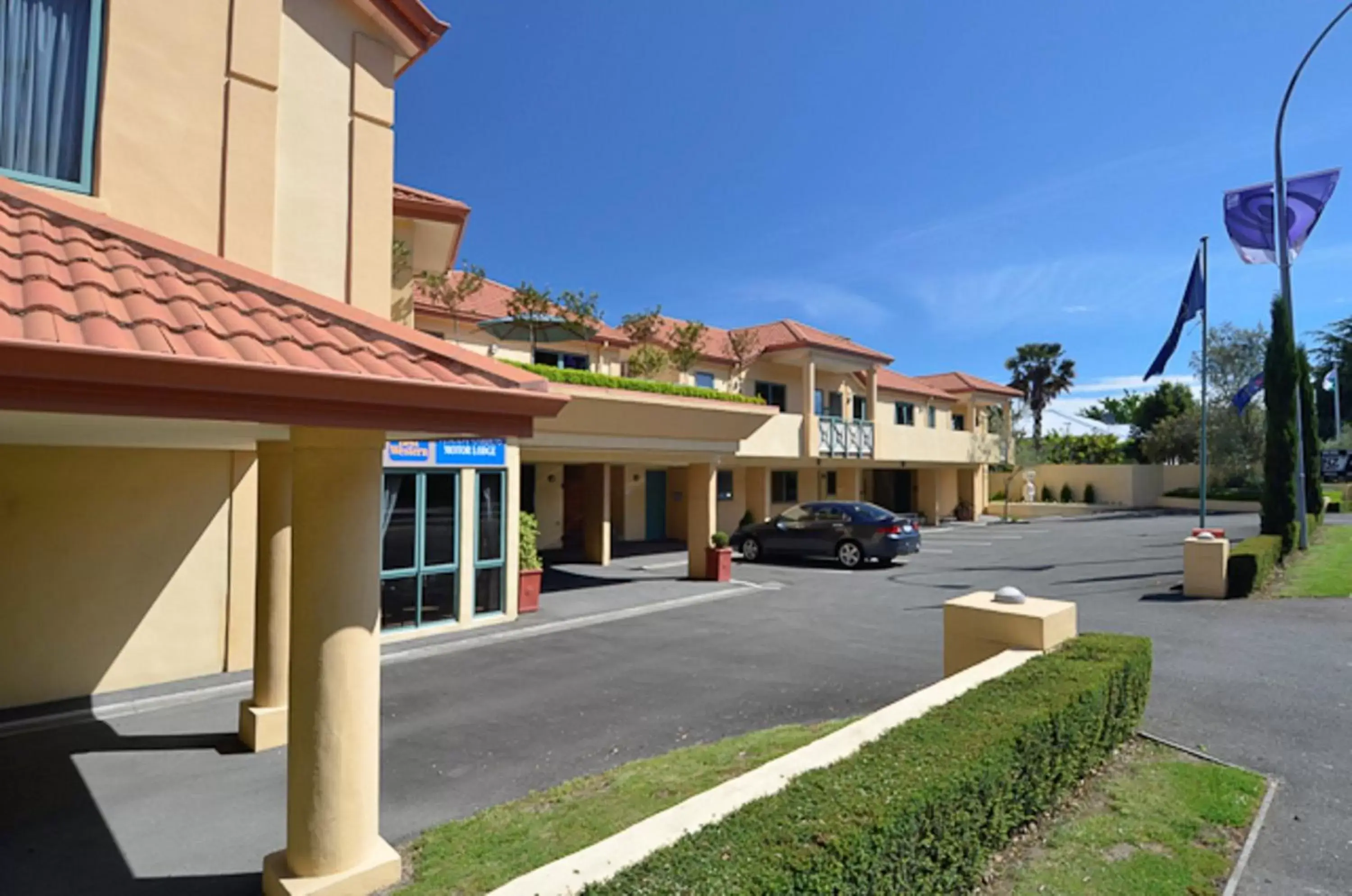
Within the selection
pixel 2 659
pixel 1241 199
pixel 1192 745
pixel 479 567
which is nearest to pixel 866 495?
pixel 1241 199

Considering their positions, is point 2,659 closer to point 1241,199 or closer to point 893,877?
point 893,877

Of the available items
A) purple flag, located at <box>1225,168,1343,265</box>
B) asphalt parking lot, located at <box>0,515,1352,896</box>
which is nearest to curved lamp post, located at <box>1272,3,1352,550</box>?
purple flag, located at <box>1225,168,1343,265</box>

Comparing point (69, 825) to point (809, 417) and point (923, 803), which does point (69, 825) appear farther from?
point (809, 417)

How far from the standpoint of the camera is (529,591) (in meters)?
12.5

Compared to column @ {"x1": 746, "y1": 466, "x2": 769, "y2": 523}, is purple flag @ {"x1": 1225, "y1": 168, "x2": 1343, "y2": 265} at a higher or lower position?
Answer: higher

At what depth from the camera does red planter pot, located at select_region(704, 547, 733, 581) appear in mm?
16047

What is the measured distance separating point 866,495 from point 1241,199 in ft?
69.9

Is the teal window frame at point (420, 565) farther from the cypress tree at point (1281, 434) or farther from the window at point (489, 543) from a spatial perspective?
the cypress tree at point (1281, 434)

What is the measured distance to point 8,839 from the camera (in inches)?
188

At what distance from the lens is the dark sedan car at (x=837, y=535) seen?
61.1 ft

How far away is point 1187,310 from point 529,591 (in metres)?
17.3

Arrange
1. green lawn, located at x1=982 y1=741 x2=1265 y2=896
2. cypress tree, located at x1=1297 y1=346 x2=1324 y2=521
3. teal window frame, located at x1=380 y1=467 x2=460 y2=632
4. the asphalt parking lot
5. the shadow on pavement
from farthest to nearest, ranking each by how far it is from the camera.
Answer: cypress tree, located at x1=1297 y1=346 x2=1324 y2=521 → teal window frame, located at x1=380 y1=467 x2=460 y2=632 → the asphalt parking lot → the shadow on pavement → green lawn, located at x1=982 y1=741 x2=1265 y2=896

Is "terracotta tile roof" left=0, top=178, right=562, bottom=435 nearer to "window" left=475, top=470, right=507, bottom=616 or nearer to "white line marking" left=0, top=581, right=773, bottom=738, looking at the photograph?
"white line marking" left=0, top=581, right=773, bottom=738

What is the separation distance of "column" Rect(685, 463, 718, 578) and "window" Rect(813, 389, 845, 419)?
11.6 m
